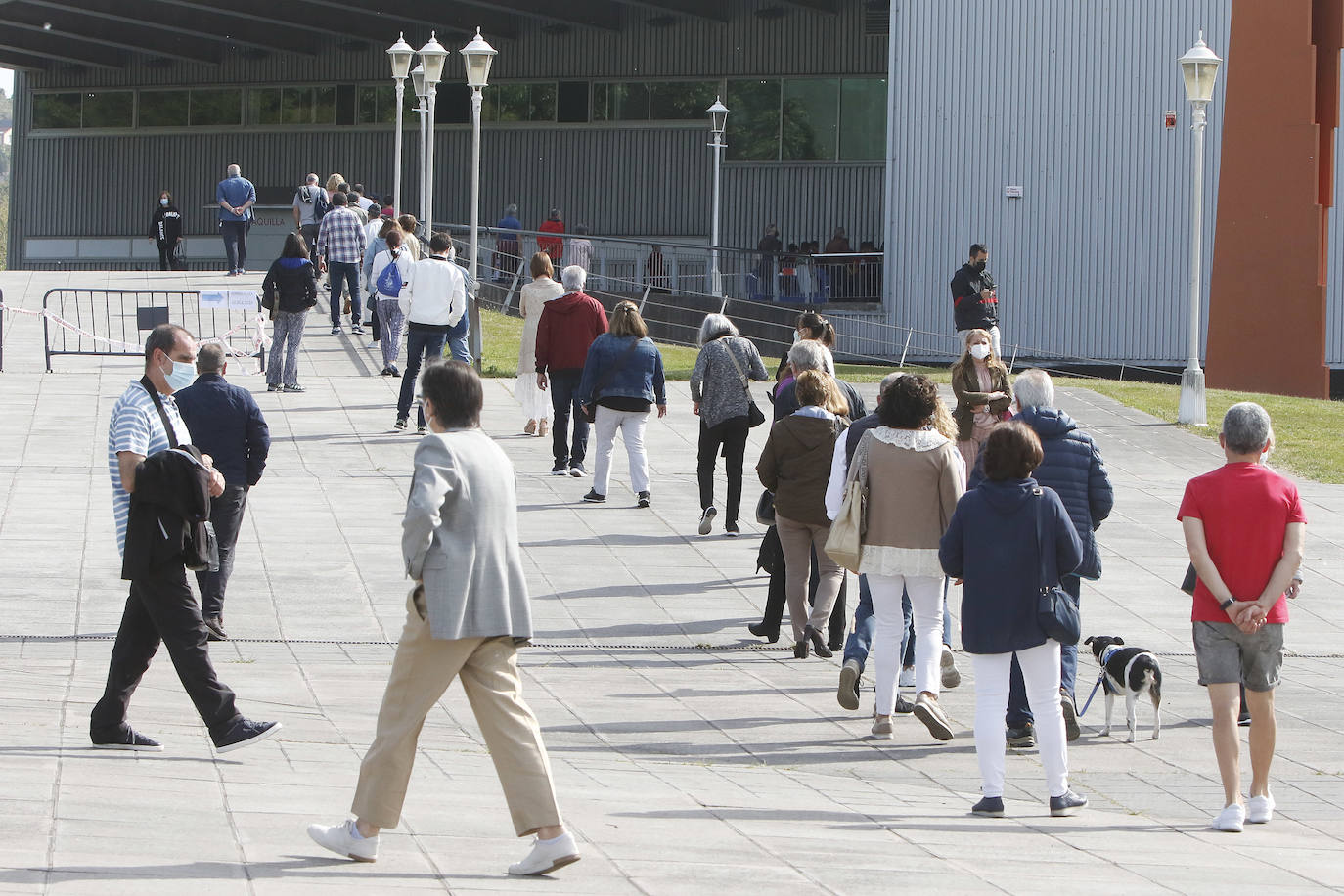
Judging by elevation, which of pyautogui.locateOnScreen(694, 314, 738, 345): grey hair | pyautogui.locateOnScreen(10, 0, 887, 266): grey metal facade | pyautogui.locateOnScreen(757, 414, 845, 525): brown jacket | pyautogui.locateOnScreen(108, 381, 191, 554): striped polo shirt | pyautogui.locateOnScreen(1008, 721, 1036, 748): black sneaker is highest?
pyautogui.locateOnScreen(10, 0, 887, 266): grey metal facade

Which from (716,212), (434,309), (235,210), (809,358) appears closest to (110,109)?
(235,210)

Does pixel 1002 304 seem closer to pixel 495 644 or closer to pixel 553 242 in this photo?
pixel 553 242

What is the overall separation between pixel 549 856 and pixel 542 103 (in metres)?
35.6

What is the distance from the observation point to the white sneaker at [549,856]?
4.96 metres

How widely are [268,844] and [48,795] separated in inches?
32.7

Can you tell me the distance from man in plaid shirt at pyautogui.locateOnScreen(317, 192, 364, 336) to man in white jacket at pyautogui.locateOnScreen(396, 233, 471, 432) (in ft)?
19.0

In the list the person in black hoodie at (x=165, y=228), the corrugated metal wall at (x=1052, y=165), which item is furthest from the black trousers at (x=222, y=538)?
the person in black hoodie at (x=165, y=228)

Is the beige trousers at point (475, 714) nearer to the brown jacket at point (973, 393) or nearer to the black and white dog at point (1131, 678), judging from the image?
the black and white dog at point (1131, 678)

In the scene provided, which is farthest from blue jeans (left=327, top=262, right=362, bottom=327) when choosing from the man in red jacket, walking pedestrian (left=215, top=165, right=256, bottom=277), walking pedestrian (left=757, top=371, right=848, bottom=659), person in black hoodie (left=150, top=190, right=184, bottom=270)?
walking pedestrian (left=757, top=371, right=848, bottom=659)

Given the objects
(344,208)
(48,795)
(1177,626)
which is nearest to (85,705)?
(48,795)

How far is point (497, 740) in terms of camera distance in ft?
16.5

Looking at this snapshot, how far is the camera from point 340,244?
2088 centimetres

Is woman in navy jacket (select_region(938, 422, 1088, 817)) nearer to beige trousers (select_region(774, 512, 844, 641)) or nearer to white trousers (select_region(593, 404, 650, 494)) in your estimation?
beige trousers (select_region(774, 512, 844, 641))

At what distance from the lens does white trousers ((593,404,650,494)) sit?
1246 cm
